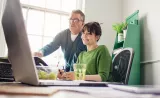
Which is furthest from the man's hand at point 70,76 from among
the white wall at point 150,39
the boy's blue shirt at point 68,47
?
the white wall at point 150,39

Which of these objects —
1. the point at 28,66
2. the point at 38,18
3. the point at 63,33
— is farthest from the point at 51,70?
the point at 38,18

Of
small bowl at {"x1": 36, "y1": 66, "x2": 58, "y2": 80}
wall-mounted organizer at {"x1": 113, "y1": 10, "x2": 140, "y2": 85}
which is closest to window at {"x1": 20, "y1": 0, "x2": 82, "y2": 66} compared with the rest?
wall-mounted organizer at {"x1": 113, "y1": 10, "x2": 140, "y2": 85}

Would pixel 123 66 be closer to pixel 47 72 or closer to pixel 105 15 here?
pixel 47 72

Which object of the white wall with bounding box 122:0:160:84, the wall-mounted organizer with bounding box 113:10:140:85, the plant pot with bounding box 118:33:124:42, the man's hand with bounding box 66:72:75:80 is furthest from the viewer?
the plant pot with bounding box 118:33:124:42

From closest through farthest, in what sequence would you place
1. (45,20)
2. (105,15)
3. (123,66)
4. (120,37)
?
1. (123,66)
2. (120,37)
3. (45,20)
4. (105,15)

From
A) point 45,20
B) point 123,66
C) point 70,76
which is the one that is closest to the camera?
point 70,76

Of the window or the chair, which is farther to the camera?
the window

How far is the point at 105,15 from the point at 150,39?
968 mm

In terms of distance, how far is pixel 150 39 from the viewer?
2.65 m

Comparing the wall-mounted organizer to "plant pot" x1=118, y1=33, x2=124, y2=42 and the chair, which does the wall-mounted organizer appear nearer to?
"plant pot" x1=118, y1=33, x2=124, y2=42

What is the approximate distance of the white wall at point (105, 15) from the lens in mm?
3250

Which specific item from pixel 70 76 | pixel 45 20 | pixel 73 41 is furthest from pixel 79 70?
pixel 45 20

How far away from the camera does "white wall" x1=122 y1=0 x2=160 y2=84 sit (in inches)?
98.3

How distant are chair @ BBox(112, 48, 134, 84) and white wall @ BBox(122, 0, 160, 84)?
3.11 feet
